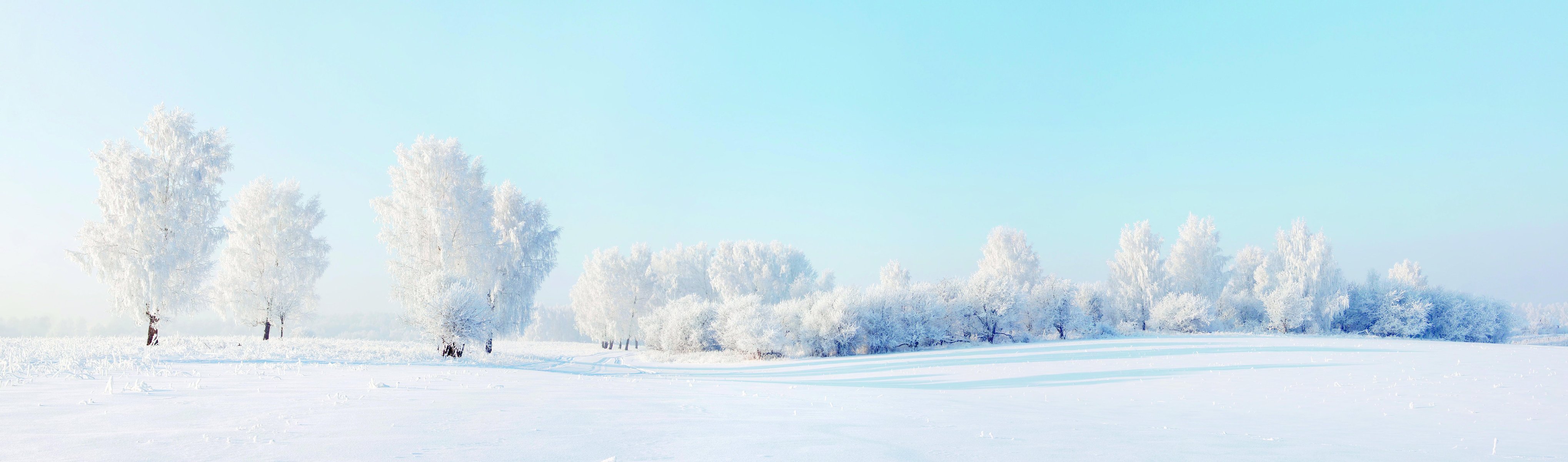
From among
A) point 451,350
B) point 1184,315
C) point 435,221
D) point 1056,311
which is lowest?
point 451,350

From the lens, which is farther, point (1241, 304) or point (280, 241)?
point (1241, 304)

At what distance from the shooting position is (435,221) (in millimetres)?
24312

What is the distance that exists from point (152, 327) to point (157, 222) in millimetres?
3401

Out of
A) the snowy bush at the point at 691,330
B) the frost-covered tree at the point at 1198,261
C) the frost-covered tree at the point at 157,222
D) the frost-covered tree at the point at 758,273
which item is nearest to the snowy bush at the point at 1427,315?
the frost-covered tree at the point at 1198,261

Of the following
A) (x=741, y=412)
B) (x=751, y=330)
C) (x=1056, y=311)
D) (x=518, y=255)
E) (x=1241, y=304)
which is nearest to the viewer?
(x=741, y=412)

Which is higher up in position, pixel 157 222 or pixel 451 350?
pixel 157 222

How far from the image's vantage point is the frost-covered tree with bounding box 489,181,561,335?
26922 mm

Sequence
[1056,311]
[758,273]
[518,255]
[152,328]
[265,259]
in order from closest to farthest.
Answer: [152,328] → [265,259] → [518,255] → [1056,311] → [758,273]

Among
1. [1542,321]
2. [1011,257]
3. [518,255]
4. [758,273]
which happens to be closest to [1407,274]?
[1542,321]

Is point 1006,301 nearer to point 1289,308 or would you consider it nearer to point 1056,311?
point 1056,311

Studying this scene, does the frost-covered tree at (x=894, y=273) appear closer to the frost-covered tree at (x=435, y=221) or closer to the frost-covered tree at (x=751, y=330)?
the frost-covered tree at (x=751, y=330)

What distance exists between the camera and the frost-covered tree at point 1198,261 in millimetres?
51906

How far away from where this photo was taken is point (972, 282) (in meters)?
36.0

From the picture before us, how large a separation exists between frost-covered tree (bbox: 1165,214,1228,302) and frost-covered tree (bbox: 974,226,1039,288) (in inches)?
422
